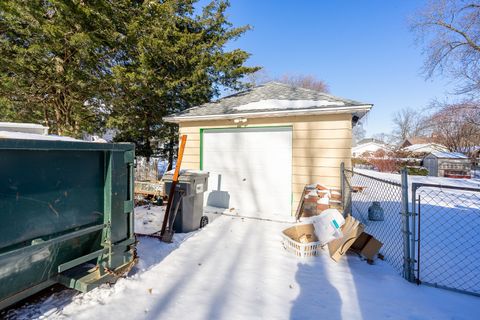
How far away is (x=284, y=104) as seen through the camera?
5793mm

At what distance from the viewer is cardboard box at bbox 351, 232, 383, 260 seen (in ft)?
10.9

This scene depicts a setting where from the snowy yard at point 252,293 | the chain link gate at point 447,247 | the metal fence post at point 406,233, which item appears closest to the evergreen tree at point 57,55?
the snowy yard at point 252,293

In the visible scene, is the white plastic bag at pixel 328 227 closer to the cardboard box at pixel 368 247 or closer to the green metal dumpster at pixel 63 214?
the cardboard box at pixel 368 247

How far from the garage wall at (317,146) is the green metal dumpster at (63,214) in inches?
156

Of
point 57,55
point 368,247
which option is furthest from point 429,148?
point 57,55

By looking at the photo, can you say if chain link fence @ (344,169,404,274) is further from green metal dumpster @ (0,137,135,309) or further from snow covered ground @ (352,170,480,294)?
green metal dumpster @ (0,137,135,309)

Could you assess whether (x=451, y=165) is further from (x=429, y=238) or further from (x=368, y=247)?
(x=368, y=247)

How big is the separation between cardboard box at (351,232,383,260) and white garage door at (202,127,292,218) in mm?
2253

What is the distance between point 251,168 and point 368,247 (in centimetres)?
335

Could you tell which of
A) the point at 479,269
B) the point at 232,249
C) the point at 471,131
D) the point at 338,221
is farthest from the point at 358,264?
the point at 471,131

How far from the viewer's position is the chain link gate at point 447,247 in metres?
2.79

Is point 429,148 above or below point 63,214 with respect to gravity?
above

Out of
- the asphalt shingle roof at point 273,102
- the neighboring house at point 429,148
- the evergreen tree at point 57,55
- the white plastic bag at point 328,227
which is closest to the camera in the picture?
the white plastic bag at point 328,227

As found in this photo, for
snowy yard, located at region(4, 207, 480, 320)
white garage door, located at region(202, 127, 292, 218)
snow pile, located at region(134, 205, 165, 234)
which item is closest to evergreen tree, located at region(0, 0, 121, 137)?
snow pile, located at region(134, 205, 165, 234)
